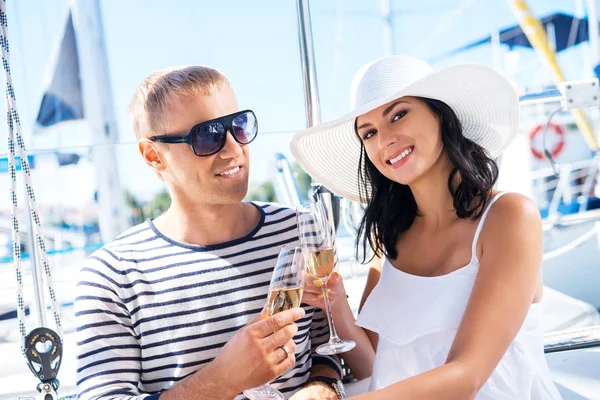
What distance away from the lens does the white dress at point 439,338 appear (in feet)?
4.89

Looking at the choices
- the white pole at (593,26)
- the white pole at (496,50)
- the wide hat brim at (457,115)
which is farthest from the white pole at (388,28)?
the white pole at (496,50)

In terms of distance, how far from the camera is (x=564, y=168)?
21.5 feet

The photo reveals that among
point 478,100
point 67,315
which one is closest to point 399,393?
point 478,100

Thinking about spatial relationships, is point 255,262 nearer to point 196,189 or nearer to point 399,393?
point 196,189

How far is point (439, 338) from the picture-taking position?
1527 millimetres

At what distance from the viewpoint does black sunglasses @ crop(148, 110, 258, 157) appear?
162 cm

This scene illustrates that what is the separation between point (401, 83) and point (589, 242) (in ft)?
11.7

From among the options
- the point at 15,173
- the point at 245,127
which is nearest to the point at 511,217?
the point at 245,127

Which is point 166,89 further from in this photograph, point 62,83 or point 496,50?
point 496,50

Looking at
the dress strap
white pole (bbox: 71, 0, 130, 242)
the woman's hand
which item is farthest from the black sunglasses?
white pole (bbox: 71, 0, 130, 242)

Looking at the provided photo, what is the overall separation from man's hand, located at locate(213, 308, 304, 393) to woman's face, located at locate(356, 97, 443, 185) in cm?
58

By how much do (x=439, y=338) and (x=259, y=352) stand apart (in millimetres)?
513

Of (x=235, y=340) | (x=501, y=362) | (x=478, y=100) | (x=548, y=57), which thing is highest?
(x=548, y=57)

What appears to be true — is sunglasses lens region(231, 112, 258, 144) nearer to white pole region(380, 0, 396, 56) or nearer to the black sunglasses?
the black sunglasses
